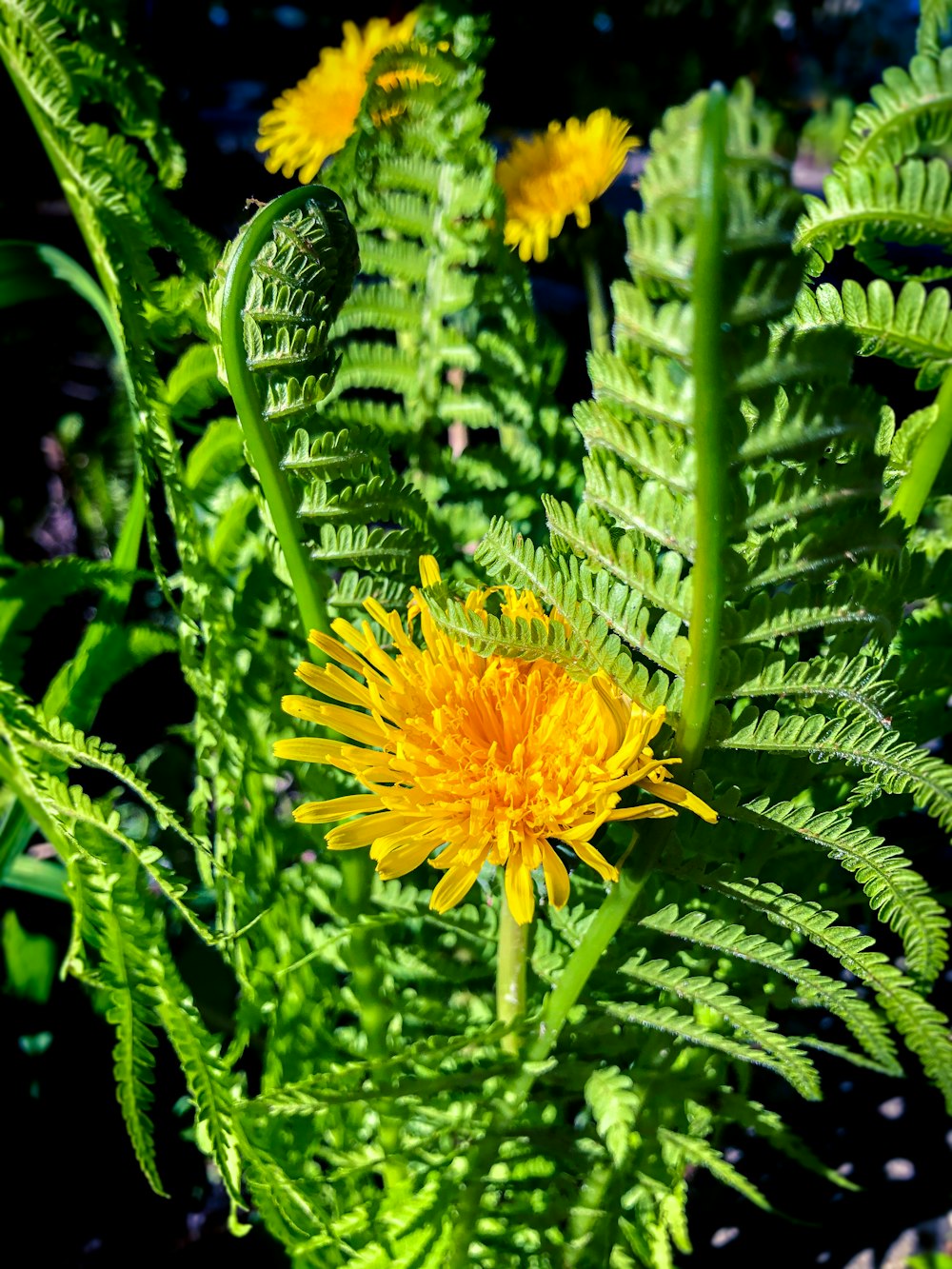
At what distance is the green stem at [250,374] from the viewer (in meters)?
0.33

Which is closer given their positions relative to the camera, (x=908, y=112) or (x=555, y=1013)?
(x=908, y=112)

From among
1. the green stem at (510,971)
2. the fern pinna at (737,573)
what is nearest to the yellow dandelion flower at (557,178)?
the fern pinna at (737,573)

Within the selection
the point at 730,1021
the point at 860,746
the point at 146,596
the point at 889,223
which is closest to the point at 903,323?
the point at 889,223

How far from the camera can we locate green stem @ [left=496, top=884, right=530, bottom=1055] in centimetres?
43

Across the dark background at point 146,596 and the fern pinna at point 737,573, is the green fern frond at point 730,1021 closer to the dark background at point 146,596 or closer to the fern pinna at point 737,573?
the fern pinna at point 737,573

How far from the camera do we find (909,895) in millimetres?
320

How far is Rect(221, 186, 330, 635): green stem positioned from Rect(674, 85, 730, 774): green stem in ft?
0.55

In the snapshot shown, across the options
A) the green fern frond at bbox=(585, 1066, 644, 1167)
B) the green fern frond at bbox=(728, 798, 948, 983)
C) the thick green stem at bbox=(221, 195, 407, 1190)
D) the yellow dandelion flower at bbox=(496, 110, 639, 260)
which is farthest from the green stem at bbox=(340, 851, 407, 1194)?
the yellow dandelion flower at bbox=(496, 110, 639, 260)

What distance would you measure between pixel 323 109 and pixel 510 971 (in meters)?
0.72

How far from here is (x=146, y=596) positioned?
3.05ft

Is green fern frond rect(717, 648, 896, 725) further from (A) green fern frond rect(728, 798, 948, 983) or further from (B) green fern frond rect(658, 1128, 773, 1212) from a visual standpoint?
(B) green fern frond rect(658, 1128, 773, 1212)

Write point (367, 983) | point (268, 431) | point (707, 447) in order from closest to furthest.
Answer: point (707, 447), point (268, 431), point (367, 983)

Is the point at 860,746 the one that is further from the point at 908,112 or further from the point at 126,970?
the point at 126,970

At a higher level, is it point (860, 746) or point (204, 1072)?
point (860, 746)
